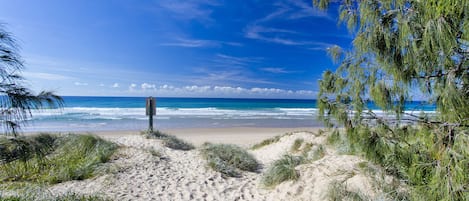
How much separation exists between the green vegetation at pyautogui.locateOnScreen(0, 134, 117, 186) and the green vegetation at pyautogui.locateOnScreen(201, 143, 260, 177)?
95.1 inches

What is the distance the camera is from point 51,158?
5.16 m

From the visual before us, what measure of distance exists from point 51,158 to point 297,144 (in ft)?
22.3

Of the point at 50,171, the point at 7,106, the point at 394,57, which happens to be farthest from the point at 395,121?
the point at 50,171

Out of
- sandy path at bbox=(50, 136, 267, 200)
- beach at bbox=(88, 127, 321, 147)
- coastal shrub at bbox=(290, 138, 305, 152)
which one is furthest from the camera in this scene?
beach at bbox=(88, 127, 321, 147)

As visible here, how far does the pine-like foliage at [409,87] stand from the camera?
1694 millimetres

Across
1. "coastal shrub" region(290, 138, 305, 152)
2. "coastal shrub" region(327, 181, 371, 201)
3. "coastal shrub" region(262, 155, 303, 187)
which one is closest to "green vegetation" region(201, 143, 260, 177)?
"coastal shrub" region(262, 155, 303, 187)

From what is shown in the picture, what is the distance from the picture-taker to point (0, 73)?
1.92 m

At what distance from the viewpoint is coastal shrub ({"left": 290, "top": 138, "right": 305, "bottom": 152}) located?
8097 mm

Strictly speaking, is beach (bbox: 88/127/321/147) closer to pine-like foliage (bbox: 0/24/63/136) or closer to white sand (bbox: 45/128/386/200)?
white sand (bbox: 45/128/386/200)

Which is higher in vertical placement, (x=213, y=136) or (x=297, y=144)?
(x=297, y=144)

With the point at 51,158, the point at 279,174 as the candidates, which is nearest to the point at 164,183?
the point at 279,174

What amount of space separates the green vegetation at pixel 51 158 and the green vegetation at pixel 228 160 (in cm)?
242

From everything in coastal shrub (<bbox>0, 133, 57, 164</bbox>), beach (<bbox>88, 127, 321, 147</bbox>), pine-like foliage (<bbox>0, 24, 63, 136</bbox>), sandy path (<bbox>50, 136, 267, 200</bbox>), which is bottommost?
beach (<bbox>88, 127, 321, 147</bbox>)

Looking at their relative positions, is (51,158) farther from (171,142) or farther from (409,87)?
(409,87)
